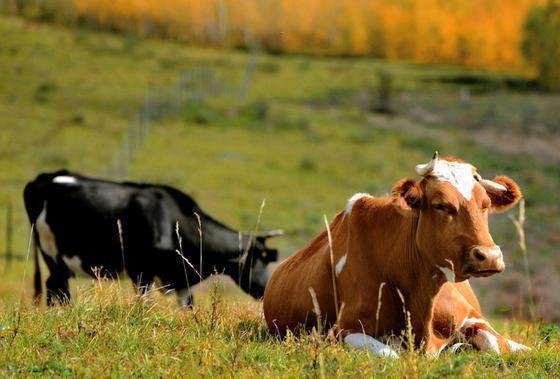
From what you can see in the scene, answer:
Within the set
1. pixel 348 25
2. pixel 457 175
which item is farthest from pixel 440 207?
pixel 348 25

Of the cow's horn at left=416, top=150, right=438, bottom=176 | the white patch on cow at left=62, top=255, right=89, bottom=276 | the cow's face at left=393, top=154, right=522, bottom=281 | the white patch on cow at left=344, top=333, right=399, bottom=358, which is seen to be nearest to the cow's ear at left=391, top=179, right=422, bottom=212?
the cow's face at left=393, top=154, right=522, bottom=281

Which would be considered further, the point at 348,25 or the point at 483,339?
the point at 348,25

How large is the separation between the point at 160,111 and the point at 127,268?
158 feet

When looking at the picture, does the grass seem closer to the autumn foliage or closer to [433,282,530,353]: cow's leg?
[433,282,530,353]: cow's leg

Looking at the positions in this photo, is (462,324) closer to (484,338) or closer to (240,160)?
(484,338)

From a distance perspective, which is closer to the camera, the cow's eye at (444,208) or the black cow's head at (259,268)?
the cow's eye at (444,208)

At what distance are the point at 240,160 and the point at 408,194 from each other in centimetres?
4306

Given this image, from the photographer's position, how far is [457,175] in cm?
800

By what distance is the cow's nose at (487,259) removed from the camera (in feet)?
24.2

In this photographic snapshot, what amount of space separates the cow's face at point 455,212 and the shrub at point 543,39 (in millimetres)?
92592

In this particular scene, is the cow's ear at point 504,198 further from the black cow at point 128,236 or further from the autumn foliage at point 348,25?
the autumn foliage at point 348,25

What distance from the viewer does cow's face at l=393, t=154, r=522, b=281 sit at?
7.56 metres

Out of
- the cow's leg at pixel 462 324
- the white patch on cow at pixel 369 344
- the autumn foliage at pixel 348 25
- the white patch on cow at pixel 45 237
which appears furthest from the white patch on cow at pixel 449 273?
the autumn foliage at pixel 348 25

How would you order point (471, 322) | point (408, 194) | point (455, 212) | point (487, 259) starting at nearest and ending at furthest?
point (487, 259) < point (455, 212) < point (408, 194) < point (471, 322)
